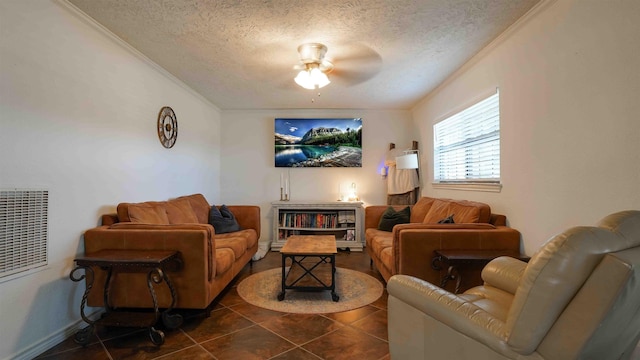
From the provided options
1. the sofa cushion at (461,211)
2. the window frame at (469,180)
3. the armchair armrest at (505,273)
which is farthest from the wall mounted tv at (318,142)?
→ the armchair armrest at (505,273)

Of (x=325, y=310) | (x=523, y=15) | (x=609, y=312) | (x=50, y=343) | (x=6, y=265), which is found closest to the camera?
(x=609, y=312)

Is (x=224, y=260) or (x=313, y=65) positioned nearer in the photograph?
(x=224, y=260)

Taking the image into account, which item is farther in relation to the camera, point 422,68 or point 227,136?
point 227,136

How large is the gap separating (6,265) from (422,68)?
153 inches

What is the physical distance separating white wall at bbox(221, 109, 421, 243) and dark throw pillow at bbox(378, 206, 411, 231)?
3.71 feet

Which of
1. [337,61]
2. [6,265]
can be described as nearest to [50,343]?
[6,265]

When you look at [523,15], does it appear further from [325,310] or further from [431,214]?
[325,310]

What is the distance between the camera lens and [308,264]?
3314mm

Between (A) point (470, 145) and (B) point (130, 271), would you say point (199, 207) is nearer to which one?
(B) point (130, 271)

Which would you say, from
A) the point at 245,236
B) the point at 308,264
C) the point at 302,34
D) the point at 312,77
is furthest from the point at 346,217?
the point at 302,34

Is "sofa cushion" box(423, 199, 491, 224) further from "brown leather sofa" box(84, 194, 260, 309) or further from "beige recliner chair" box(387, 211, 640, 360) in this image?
"brown leather sofa" box(84, 194, 260, 309)

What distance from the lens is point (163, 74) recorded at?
338cm

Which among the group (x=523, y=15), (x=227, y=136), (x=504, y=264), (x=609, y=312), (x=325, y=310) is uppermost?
(x=523, y=15)

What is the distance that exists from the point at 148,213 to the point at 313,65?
85.1 inches
